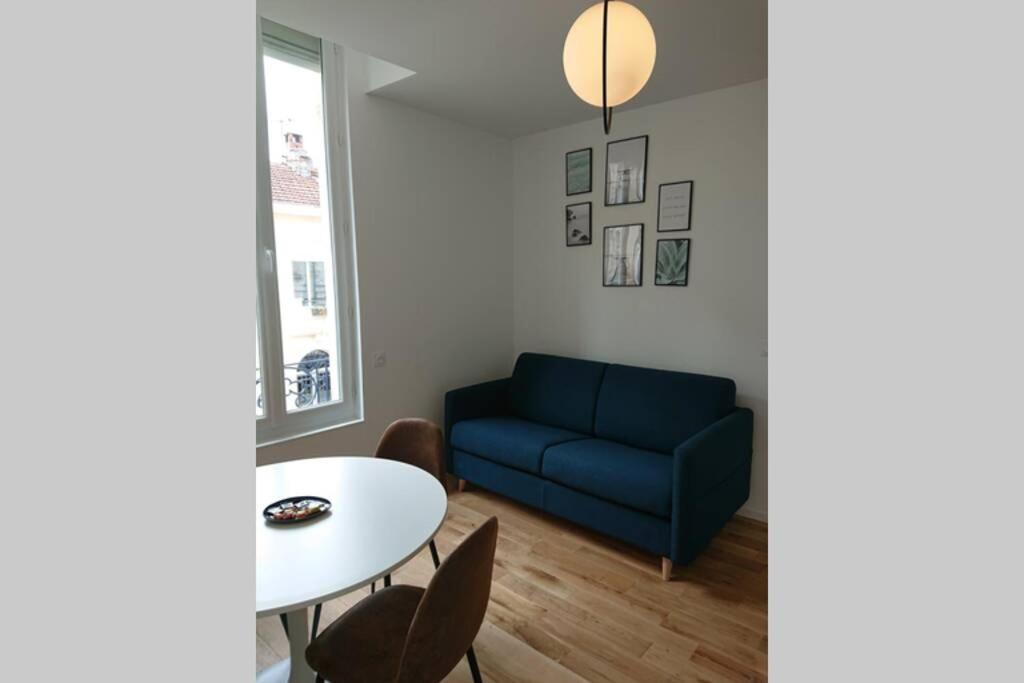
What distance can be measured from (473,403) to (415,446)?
46.5 inches

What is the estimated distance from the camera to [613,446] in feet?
9.51

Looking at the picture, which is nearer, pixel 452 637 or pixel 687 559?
pixel 452 637

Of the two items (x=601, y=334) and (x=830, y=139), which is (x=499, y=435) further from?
(x=830, y=139)

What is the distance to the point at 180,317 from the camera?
21 centimetres

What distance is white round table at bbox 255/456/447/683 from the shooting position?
1.17m

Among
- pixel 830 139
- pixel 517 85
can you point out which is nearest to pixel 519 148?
pixel 517 85

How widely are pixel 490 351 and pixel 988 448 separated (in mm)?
3785

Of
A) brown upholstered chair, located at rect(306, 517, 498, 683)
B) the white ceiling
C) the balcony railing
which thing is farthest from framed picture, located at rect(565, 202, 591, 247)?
brown upholstered chair, located at rect(306, 517, 498, 683)

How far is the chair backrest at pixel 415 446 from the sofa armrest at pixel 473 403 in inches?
36.7

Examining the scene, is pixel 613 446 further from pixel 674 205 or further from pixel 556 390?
pixel 674 205

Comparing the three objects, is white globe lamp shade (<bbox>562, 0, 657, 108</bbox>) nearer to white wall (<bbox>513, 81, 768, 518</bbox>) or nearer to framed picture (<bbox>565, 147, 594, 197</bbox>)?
white wall (<bbox>513, 81, 768, 518</bbox>)

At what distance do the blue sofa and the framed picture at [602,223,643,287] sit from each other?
1.99ft

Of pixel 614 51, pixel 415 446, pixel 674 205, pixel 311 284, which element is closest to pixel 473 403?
pixel 415 446

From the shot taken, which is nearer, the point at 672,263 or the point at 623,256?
the point at 672,263
